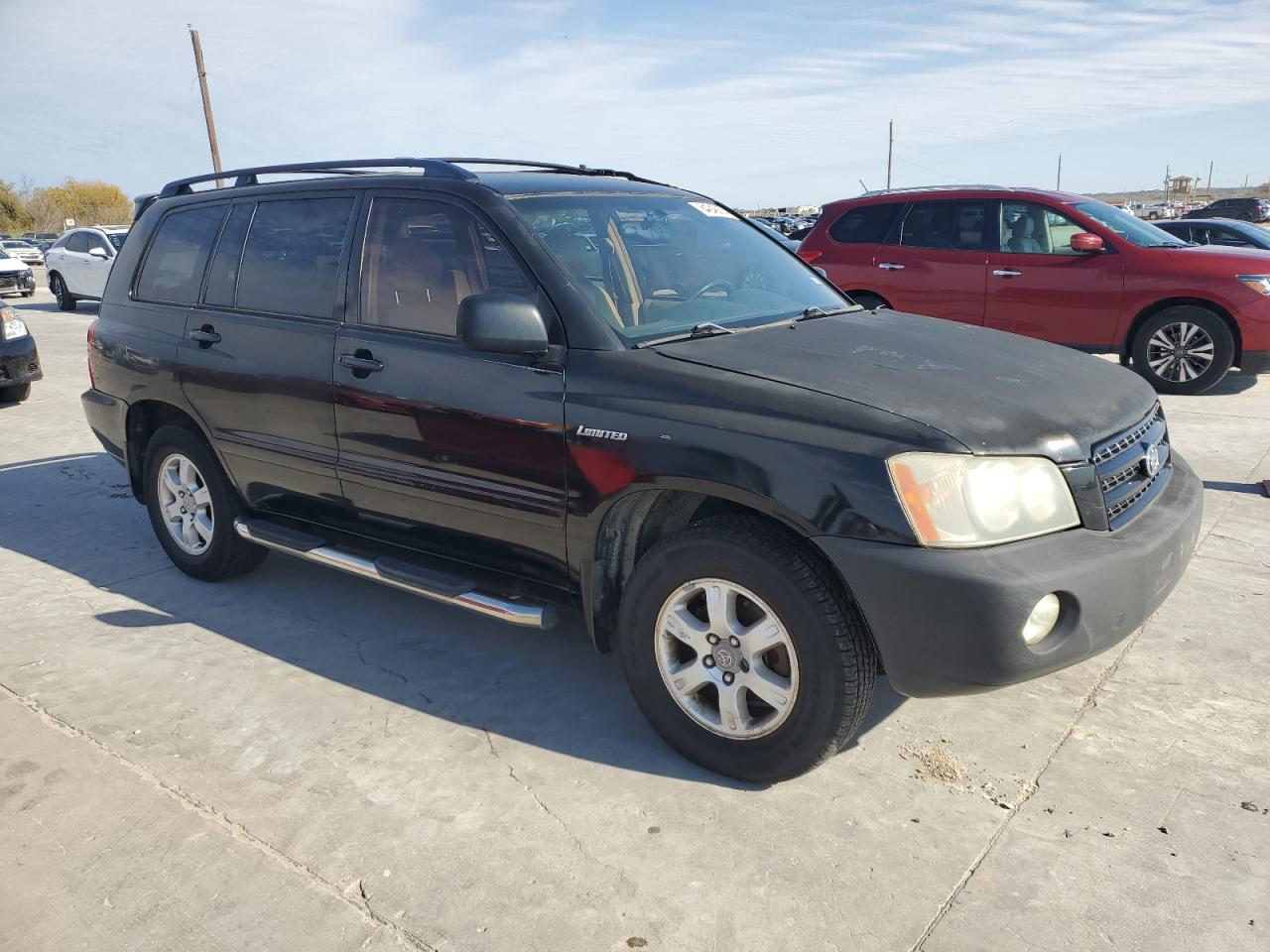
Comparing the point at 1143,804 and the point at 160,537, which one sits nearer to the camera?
the point at 1143,804

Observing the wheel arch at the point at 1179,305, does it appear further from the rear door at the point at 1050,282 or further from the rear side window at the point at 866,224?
the rear side window at the point at 866,224

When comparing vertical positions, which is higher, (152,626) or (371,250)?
(371,250)

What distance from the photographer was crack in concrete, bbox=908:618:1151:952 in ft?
8.16

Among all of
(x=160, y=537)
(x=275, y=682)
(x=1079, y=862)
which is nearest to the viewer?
(x=1079, y=862)

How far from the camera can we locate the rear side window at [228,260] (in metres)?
4.53

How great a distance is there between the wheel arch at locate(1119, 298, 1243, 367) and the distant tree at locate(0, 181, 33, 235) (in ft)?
258

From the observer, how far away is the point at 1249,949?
2350 mm

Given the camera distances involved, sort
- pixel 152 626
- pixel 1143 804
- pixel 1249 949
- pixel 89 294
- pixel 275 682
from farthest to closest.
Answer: pixel 89 294
pixel 152 626
pixel 275 682
pixel 1143 804
pixel 1249 949

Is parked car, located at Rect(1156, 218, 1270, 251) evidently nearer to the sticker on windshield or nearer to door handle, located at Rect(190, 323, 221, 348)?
the sticker on windshield

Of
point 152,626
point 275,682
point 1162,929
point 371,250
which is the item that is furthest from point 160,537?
point 1162,929

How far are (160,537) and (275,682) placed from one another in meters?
1.61

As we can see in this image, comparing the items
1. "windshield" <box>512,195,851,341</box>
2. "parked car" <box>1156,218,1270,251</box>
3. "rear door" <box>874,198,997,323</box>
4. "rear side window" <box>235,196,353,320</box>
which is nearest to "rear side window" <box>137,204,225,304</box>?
"rear side window" <box>235,196,353,320</box>

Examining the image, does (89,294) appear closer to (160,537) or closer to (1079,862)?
(160,537)

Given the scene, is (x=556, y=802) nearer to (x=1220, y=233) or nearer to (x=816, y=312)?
(x=816, y=312)
